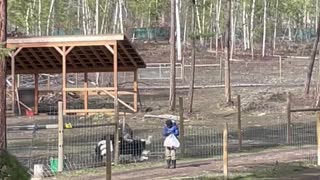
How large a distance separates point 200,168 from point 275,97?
2347cm

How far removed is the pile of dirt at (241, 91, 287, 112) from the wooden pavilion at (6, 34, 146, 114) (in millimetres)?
5722

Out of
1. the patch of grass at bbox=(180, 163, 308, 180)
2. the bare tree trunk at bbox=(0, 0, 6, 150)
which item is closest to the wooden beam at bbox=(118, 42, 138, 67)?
the patch of grass at bbox=(180, 163, 308, 180)

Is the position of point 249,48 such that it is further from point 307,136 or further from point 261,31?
point 307,136

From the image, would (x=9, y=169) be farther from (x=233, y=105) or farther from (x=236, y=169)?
(x=233, y=105)

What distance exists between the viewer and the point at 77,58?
40531mm

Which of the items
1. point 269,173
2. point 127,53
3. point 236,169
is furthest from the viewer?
point 127,53

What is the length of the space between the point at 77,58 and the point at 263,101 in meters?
9.80

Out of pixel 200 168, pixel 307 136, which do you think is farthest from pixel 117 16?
pixel 200 168

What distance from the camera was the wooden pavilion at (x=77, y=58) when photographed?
36.8 meters

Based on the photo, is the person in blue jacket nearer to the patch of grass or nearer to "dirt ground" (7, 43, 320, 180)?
"dirt ground" (7, 43, 320, 180)

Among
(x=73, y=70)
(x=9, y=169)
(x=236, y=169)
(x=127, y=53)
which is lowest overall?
(x=236, y=169)

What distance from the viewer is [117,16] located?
89.1m

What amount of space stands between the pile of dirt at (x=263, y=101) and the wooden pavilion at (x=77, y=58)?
572 cm

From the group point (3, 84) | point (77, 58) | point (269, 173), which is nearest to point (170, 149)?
point (269, 173)
